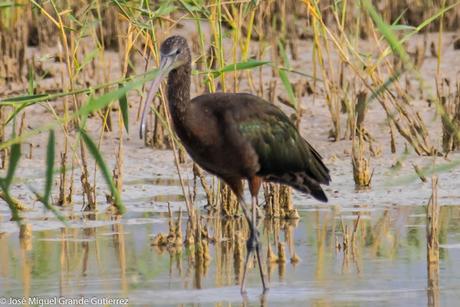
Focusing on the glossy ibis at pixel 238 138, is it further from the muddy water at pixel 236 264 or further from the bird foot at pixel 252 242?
the muddy water at pixel 236 264

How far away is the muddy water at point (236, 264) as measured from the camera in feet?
20.4

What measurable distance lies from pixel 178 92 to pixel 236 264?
1025mm

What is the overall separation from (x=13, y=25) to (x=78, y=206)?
14.9 feet

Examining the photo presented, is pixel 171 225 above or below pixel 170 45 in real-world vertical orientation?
below

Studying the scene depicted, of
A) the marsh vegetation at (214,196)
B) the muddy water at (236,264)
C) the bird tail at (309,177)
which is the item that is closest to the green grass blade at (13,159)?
the marsh vegetation at (214,196)

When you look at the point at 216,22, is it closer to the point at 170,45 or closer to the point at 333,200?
the point at 170,45

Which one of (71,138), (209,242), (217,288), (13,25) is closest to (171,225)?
(209,242)

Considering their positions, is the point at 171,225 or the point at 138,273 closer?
the point at 138,273

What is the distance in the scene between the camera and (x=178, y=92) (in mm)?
6656

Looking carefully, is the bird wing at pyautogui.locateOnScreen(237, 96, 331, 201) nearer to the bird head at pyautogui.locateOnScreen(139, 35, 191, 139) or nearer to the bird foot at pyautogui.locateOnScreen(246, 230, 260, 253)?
the bird foot at pyautogui.locateOnScreen(246, 230, 260, 253)

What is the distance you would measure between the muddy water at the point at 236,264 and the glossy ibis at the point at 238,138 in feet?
0.80

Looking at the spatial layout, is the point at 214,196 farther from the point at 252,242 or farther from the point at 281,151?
the point at 252,242

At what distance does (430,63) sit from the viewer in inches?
519

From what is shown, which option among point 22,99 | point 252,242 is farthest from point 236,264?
point 22,99
